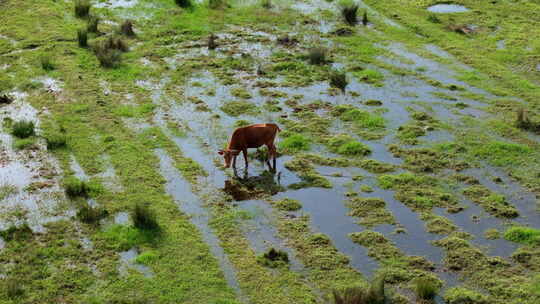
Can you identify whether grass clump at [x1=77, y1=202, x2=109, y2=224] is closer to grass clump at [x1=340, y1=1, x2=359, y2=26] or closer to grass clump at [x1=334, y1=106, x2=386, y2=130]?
grass clump at [x1=334, y1=106, x2=386, y2=130]

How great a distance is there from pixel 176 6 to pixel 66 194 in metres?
13.1

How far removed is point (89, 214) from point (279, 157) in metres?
4.62

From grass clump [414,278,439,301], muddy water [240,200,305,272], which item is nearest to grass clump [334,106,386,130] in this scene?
muddy water [240,200,305,272]

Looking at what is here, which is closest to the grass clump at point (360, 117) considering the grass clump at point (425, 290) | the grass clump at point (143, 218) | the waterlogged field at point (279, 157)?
the waterlogged field at point (279, 157)

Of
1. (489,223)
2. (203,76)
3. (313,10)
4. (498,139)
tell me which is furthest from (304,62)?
(489,223)

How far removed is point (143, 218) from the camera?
36.7 ft

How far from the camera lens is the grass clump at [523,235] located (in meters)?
10.8

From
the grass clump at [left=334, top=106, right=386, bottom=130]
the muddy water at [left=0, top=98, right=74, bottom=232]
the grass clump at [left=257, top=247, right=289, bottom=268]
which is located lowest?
the muddy water at [left=0, top=98, right=74, bottom=232]

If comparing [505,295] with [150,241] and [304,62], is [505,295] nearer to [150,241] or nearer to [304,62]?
[150,241]

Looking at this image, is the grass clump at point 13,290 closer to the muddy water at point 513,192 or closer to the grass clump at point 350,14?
the muddy water at point 513,192

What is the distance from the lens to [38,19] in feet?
73.0

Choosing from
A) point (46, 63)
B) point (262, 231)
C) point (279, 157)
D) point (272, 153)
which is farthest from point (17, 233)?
point (46, 63)

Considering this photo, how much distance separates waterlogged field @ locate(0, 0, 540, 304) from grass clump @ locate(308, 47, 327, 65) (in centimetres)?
6

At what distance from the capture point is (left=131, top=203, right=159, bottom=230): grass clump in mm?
11172
